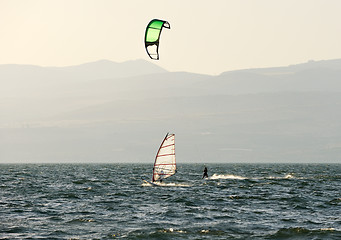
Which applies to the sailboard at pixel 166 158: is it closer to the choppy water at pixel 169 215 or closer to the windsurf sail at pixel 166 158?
the windsurf sail at pixel 166 158

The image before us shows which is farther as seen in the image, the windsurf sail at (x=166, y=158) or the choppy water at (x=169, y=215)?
the windsurf sail at (x=166, y=158)

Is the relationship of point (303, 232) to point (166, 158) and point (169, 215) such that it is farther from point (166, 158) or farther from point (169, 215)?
point (166, 158)

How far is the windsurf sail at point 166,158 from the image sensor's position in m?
44.5

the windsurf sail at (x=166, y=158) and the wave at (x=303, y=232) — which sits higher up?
the windsurf sail at (x=166, y=158)

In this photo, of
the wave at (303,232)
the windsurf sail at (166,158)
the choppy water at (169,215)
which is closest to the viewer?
the wave at (303,232)

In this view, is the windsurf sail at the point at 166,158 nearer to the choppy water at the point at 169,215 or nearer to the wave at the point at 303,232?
the choppy water at the point at 169,215

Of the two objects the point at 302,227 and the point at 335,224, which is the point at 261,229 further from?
the point at 335,224

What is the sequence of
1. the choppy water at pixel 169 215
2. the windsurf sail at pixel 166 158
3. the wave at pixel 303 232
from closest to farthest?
the wave at pixel 303 232 → the choppy water at pixel 169 215 → the windsurf sail at pixel 166 158

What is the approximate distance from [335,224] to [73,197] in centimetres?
1766

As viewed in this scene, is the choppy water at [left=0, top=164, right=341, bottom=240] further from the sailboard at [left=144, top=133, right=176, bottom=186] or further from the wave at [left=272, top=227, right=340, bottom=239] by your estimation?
the sailboard at [left=144, top=133, right=176, bottom=186]

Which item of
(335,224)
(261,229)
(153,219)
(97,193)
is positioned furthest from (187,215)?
(97,193)

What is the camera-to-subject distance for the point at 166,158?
1767 inches

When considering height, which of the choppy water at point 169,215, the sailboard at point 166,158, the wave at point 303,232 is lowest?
the wave at point 303,232

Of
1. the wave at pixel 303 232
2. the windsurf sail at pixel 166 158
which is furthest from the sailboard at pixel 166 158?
the wave at pixel 303 232
